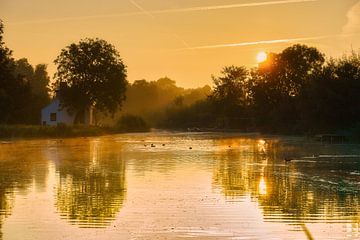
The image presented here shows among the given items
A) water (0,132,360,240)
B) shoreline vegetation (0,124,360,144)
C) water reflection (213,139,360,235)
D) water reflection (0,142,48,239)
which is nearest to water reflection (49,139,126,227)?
water (0,132,360,240)

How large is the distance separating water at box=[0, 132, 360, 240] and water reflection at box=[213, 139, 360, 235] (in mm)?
25

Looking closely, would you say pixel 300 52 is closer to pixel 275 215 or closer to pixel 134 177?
pixel 134 177

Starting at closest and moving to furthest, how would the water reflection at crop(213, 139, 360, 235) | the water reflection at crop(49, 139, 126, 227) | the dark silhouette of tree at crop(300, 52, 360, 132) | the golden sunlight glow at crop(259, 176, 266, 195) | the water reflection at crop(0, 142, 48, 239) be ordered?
the water reflection at crop(49, 139, 126, 227) < the water reflection at crop(213, 139, 360, 235) < the water reflection at crop(0, 142, 48, 239) < the golden sunlight glow at crop(259, 176, 266, 195) < the dark silhouette of tree at crop(300, 52, 360, 132)

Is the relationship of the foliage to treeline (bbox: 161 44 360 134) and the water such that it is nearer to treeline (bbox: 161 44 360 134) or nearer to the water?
treeline (bbox: 161 44 360 134)

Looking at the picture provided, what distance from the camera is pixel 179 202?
16234 millimetres

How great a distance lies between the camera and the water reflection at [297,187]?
14280 mm

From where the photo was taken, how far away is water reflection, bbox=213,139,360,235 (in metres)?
14.3

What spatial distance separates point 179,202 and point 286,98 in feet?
252

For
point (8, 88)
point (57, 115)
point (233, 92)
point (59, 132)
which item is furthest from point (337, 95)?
point (233, 92)

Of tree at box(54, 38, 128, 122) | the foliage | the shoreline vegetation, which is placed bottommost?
the shoreline vegetation

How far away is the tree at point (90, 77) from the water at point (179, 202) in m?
62.1

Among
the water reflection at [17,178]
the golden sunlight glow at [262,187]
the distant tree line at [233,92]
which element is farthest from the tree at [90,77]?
the golden sunlight glow at [262,187]

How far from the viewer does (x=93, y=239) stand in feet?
37.0

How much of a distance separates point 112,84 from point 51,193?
2887 inches
